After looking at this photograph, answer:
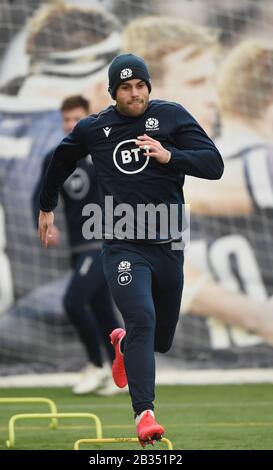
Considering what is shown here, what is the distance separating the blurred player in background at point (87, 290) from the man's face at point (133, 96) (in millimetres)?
4001

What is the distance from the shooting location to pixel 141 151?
5938mm

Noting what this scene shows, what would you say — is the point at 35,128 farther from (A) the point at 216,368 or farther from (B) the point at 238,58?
Result: (A) the point at 216,368

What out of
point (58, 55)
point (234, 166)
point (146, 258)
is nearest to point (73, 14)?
point (58, 55)

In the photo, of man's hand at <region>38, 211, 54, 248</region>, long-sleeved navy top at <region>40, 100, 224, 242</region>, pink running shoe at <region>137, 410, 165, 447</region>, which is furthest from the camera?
man's hand at <region>38, 211, 54, 248</region>

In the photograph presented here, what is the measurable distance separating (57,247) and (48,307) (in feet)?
1.81

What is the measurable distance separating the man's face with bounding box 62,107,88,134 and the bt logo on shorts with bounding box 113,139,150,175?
417 cm

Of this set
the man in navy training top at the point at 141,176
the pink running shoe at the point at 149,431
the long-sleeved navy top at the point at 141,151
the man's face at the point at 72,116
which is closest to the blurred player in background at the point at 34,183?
the man's face at the point at 72,116

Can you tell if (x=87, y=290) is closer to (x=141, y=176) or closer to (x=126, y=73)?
(x=141, y=176)

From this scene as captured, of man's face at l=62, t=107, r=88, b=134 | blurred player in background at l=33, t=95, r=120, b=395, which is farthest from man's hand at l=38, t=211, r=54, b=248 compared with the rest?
man's face at l=62, t=107, r=88, b=134

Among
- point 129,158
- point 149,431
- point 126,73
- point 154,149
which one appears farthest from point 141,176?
point 149,431

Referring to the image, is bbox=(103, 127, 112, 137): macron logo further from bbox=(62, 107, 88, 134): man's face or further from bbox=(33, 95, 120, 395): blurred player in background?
bbox=(62, 107, 88, 134): man's face

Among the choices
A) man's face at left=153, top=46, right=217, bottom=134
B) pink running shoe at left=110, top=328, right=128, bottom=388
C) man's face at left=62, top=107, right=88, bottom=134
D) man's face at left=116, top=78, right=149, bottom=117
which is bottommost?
pink running shoe at left=110, top=328, right=128, bottom=388

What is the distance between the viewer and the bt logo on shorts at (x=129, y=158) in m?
5.95

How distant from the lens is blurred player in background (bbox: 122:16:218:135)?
36.4 ft
